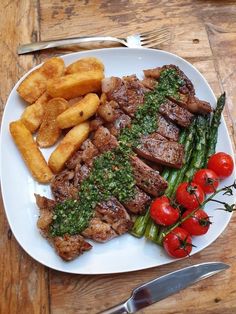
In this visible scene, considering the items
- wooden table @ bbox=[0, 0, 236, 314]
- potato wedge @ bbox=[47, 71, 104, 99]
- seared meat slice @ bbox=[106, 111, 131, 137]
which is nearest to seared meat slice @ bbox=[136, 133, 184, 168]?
seared meat slice @ bbox=[106, 111, 131, 137]

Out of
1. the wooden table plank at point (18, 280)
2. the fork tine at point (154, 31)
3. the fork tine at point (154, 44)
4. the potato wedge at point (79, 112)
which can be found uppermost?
the fork tine at point (154, 31)

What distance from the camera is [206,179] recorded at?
9.33 feet

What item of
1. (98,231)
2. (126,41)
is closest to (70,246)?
(98,231)

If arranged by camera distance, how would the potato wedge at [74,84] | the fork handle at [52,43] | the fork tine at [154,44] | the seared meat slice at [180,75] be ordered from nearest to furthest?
the potato wedge at [74,84], the seared meat slice at [180,75], the fork handle at [52,43], the fork tine at [154,44]

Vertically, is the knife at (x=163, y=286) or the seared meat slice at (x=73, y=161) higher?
the seared meat slice at (x=73, y=161)

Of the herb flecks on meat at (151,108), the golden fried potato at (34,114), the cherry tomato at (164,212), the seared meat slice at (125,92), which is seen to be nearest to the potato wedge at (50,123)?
the golden fried potato at (34,114)

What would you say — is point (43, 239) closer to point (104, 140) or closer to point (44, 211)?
point (44, 211)

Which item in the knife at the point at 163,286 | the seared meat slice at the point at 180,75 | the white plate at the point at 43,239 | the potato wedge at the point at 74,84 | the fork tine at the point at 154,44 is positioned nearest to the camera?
the knife at the point at 163,286

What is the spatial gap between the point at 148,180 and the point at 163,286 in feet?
2.20

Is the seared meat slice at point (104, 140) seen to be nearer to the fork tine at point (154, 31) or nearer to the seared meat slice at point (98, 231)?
the seared meat slice at point (98, 231)

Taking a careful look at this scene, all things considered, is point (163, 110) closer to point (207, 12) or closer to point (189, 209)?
point (189, 209)

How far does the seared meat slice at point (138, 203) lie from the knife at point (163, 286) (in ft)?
1.45

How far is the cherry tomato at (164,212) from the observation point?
2703 millimetres

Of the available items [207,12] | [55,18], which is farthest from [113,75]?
[207,12]
